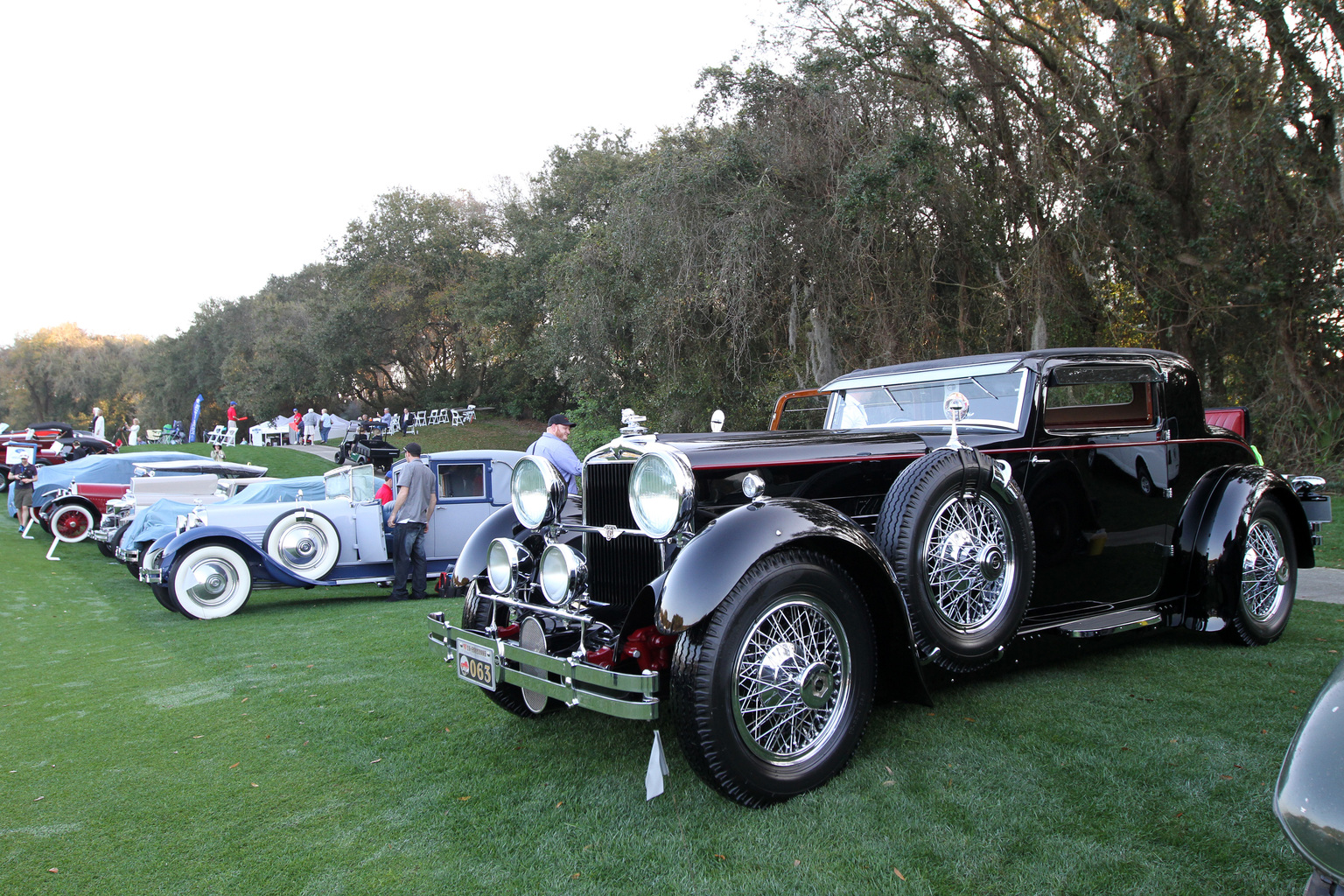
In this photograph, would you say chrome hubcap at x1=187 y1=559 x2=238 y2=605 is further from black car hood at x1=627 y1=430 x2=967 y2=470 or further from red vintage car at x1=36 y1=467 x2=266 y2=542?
black car hood at x1=627 y1=430 x2=967 y2=470

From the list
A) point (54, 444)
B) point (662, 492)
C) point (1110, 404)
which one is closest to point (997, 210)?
point (1110, 404)

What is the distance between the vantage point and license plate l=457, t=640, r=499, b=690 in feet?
11.4

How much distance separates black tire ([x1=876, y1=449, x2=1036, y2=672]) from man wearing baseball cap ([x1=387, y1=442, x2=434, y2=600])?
6194mm

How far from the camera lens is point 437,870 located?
2.72 meters

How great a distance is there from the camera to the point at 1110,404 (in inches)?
212

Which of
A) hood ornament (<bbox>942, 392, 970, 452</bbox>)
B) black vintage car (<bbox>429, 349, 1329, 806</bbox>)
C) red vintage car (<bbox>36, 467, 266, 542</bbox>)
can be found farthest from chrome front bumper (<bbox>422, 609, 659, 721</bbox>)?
red vintage car (<bbox>36, 467, 266, 542</bbox>)

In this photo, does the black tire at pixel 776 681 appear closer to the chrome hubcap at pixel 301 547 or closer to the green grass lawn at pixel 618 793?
the green grass lawn at pixel 618 793

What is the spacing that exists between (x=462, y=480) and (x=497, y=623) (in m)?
5.56

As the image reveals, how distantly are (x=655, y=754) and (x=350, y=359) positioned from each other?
37.3 metres

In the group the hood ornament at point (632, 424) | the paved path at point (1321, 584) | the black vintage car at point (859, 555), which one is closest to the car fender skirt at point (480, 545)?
the black vintage car at point (859, 555)

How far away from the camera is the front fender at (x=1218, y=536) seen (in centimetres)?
470

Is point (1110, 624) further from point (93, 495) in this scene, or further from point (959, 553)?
point (93, 495)

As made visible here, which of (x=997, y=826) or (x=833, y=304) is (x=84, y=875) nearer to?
(x=997, y=826)

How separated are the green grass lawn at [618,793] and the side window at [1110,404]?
133 centimetres
